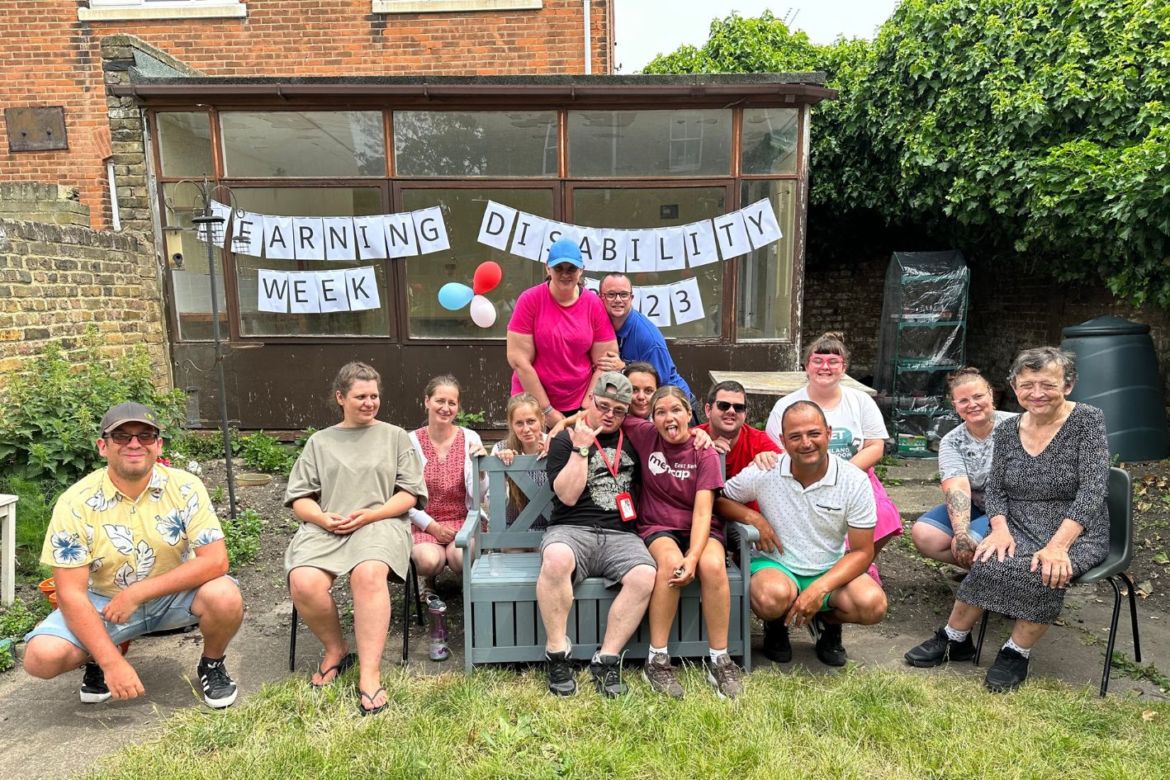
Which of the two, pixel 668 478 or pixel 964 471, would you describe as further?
pixel 964 471

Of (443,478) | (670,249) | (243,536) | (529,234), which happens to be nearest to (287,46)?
(529,234)

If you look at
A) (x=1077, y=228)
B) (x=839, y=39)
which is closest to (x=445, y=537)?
(x=1077, y=228)

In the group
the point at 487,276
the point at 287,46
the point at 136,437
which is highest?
the point at 287,46

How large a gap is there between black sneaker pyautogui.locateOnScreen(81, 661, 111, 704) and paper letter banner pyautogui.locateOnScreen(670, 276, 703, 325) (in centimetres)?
549

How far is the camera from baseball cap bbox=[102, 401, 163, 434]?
8.97 ft

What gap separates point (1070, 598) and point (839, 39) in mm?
11376

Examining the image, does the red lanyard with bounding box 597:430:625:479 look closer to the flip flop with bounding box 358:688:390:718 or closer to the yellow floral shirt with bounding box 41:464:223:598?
the flip flop with bounding box 358:688:390:718

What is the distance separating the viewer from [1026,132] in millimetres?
6875

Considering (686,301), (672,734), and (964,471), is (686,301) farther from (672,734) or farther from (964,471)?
(672,734)

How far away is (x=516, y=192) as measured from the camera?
7.05 m

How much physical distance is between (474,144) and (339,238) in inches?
64.7

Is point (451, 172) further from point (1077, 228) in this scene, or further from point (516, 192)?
point (1077, 228)

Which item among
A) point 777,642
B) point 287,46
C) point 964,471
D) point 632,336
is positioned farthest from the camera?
point 287,46

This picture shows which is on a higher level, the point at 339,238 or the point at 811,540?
the point at 339,238
